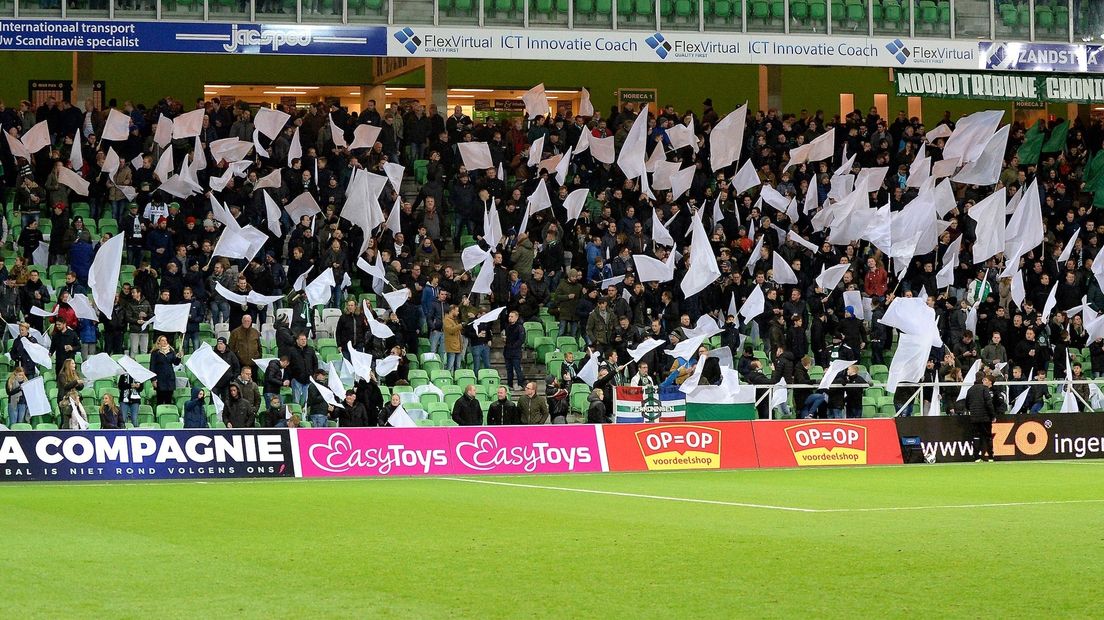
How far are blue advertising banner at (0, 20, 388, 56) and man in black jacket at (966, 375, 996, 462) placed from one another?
16.3 metres

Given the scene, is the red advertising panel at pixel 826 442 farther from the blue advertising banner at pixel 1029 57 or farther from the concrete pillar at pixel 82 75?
the concrete pillar at pixel 82 75

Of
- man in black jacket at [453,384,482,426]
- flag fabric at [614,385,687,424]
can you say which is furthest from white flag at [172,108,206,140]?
flag fabric at [614,385,687,424]

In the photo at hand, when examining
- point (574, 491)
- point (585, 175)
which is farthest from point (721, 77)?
point (574, 491)

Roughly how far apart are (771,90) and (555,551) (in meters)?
32.8

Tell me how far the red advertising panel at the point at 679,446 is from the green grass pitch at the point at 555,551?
406cm

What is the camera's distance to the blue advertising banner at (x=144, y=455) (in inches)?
987

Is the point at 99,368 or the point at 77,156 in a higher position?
the point at 77,156

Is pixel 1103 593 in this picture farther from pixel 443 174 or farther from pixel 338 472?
pixel 443 174

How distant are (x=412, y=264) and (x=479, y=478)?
775 cm

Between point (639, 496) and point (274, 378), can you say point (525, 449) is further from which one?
point (639, 496)

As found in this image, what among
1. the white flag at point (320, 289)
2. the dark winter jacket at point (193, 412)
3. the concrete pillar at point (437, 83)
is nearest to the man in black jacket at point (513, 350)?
the white flag at point (320, 289)

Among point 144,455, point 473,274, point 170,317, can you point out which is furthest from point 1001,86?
point 144,455

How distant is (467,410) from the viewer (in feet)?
94.3

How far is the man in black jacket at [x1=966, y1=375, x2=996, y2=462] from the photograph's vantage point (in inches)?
1189
